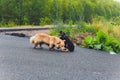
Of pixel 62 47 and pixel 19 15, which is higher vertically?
pixel 62 47

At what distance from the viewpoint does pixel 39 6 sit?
44.2 meters

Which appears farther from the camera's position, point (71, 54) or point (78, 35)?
point (78, 35)

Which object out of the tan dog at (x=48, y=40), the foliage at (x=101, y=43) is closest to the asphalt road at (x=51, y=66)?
the tan dog at (x=48, y=40)

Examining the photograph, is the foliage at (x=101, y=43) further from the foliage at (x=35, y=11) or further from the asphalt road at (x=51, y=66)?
the foliage at (x=35, y=11)

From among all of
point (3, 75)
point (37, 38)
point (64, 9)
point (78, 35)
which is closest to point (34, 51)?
point (37, 38)

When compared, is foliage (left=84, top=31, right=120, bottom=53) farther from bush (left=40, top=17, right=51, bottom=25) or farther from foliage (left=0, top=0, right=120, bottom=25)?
bush (left=40, top=17, right=51, bottom=25)

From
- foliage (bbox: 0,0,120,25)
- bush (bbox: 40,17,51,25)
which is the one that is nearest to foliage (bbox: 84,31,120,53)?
foliage (bbox: 0,0,120,25)

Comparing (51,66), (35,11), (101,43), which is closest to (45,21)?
(35,11)

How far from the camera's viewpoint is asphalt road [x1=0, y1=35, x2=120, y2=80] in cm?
916

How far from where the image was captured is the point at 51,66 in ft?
34.9

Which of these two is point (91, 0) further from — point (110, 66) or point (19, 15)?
point (110, 66)

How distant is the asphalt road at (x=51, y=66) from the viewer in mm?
9164

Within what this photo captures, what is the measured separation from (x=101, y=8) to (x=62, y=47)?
4734 cm

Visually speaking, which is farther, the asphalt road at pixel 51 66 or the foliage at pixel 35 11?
the foliage at pixel 35 11
